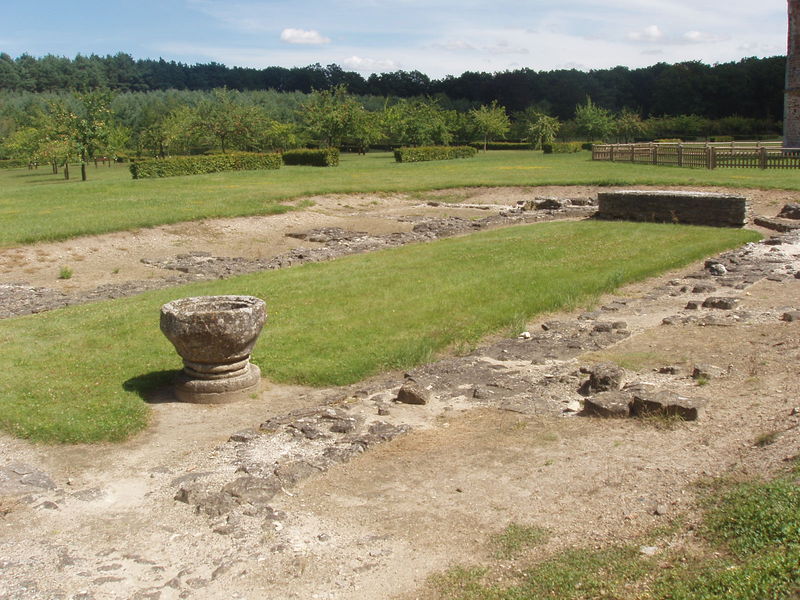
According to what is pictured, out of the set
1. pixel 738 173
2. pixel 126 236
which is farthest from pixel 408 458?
pixel 738 173

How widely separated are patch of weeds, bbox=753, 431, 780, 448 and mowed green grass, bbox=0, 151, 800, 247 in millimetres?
19526

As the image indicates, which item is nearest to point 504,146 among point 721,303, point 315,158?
point 315,158

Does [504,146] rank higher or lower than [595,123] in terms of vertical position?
lower

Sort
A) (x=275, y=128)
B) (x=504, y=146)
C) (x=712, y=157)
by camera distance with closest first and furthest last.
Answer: (x=712, y=157), (x=275, y=128), (x=504, y=146)

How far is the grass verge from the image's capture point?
463cm

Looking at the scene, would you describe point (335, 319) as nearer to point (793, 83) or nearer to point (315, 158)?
point (315, 158)

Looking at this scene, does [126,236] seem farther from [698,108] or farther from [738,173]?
[698,108]

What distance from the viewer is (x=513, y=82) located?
11450 cm

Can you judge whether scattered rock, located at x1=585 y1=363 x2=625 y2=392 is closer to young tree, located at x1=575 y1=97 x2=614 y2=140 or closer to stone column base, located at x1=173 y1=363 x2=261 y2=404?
stone column base, located at x1=173 y1=363 x2=261 y2=404

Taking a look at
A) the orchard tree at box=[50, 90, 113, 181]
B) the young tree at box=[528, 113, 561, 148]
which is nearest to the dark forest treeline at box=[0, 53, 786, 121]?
the orchard tree at box=[50, 90, 113, 181]

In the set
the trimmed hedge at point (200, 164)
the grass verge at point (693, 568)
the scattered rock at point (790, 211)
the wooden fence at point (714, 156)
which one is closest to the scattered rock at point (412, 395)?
the grass verge at point (693, 568)

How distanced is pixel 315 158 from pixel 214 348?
134 feet

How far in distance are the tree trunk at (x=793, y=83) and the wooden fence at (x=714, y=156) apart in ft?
14.2

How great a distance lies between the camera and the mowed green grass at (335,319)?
956cm
